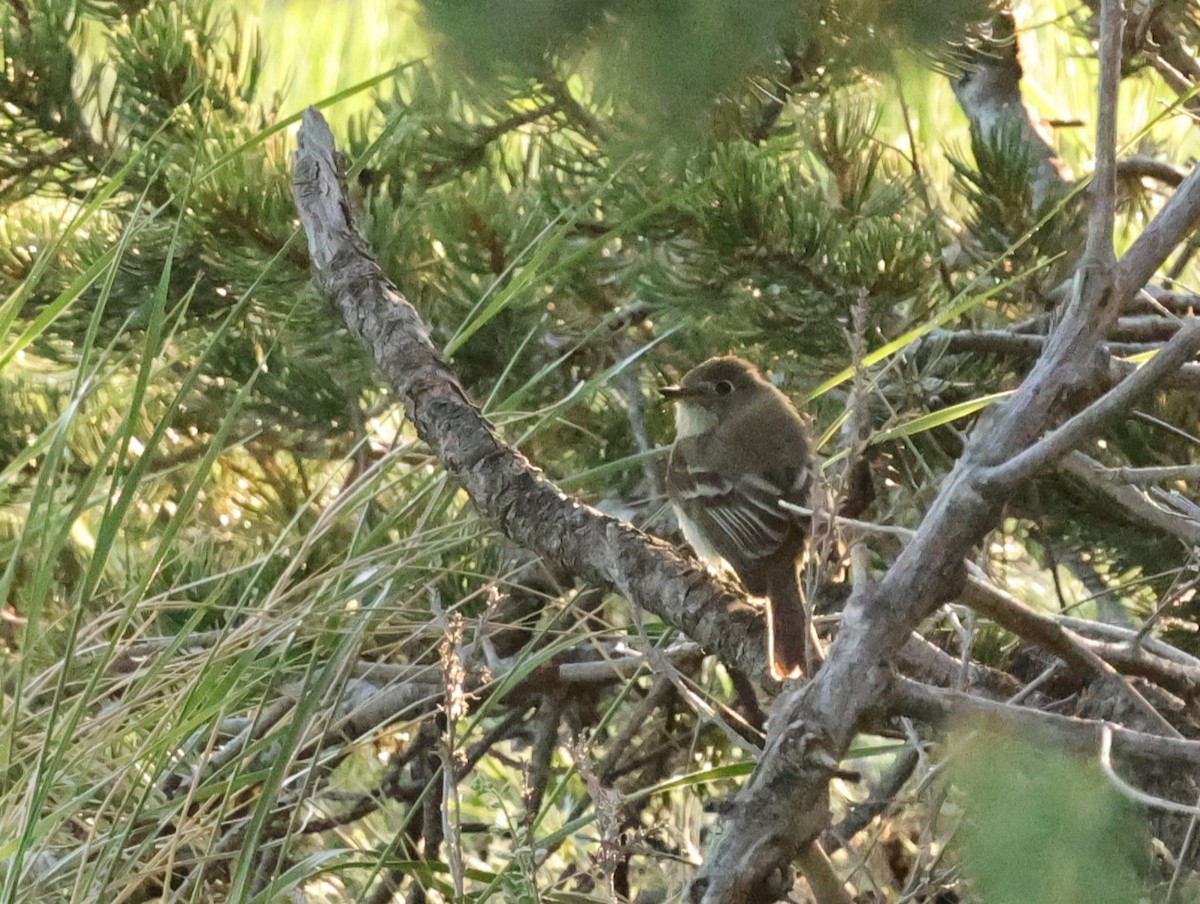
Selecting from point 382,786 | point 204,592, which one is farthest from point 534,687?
point 204,592

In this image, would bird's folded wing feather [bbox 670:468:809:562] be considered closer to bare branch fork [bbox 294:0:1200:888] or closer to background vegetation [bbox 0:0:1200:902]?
background vegetation [bbox 0:0:1200:902]

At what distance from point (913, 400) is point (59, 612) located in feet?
3.24

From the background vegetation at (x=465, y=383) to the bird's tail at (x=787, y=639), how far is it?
54 millimetres

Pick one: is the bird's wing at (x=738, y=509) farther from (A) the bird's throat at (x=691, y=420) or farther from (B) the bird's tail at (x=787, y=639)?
(B) the bird's tail at (x=787, y=639)

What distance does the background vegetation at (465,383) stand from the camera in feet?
3.03

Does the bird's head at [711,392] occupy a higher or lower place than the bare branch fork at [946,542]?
lower

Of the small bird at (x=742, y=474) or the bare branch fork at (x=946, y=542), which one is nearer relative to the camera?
the bare branch fork at (x=946, y=542)

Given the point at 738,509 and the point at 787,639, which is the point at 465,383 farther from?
the point at 787,639

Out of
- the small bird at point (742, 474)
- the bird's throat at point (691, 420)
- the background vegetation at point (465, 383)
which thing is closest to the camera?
the background vegetation at point (465, 383)

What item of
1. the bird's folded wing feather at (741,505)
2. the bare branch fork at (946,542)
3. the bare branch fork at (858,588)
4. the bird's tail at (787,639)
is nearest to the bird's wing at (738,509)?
the bird's folded wing feather at (741,505)

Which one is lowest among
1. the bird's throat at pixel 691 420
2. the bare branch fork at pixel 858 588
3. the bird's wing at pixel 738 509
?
the bird's wing at pixel 738 509

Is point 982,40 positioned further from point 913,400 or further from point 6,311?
point 6,311

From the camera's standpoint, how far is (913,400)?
4.07ft

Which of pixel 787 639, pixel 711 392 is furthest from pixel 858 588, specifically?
pixel 711 392
